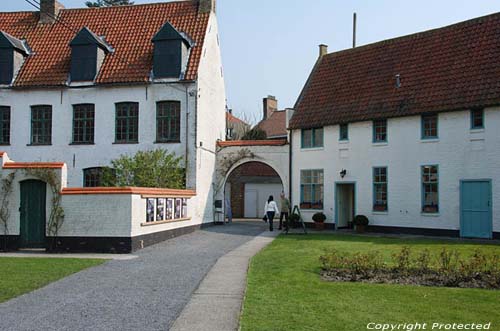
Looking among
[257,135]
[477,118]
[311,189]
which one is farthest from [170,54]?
[257,135]

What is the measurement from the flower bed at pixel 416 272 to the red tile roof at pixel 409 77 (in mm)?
11387

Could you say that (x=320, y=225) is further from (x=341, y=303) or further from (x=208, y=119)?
(x=341, y=303)

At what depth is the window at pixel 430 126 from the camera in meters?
23.8

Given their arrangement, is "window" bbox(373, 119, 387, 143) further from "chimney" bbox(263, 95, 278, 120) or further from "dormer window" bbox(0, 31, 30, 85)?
"chimney" bbox(263, 95, 278, 120)

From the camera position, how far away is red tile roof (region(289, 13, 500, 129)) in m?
22.9

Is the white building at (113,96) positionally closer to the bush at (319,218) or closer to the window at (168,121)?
the window at (168,121)

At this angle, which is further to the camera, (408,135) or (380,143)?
(380,143)

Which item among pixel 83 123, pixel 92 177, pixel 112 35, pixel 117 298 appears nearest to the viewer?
pixel 117 298

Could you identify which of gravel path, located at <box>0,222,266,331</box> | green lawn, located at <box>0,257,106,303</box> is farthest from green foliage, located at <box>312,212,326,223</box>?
green lawn, located at <box>0,257,106,303</box>

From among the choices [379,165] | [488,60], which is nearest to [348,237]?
[379,165]

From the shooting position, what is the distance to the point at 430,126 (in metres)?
24.0

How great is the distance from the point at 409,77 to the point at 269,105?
2977 cm

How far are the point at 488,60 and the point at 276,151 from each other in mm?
11278

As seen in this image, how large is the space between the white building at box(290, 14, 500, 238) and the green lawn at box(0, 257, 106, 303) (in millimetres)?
14516
